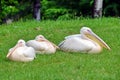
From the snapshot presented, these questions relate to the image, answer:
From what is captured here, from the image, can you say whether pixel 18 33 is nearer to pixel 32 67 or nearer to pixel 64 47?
pixel 64 47

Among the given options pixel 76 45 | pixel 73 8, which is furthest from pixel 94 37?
pixel 73 8

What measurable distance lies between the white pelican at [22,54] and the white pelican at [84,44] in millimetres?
973

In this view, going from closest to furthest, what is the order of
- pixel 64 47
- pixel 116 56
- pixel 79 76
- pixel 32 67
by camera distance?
1. pixel 79 76
2. pixel 32 67
3. pixel 116 56
4. pixel 64 47

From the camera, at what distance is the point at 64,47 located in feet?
32.7

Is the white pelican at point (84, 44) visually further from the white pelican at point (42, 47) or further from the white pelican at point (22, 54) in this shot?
the white pelican at point (22, 54)

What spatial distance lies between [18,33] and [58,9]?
9996 mm

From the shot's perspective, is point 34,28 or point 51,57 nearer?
point 51,57

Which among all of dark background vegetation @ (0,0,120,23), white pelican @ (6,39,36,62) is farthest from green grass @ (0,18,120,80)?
dark background vegetation @ (0,0,120,23)

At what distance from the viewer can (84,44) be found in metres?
9.71

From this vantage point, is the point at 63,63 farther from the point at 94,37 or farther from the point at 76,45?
the point at 94,37

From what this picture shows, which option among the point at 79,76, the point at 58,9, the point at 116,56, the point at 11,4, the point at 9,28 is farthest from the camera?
the point at 11,4

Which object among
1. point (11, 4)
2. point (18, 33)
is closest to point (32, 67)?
point (18, 33)

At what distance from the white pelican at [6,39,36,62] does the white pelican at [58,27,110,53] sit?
97 cm

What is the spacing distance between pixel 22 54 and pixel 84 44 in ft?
4.74
